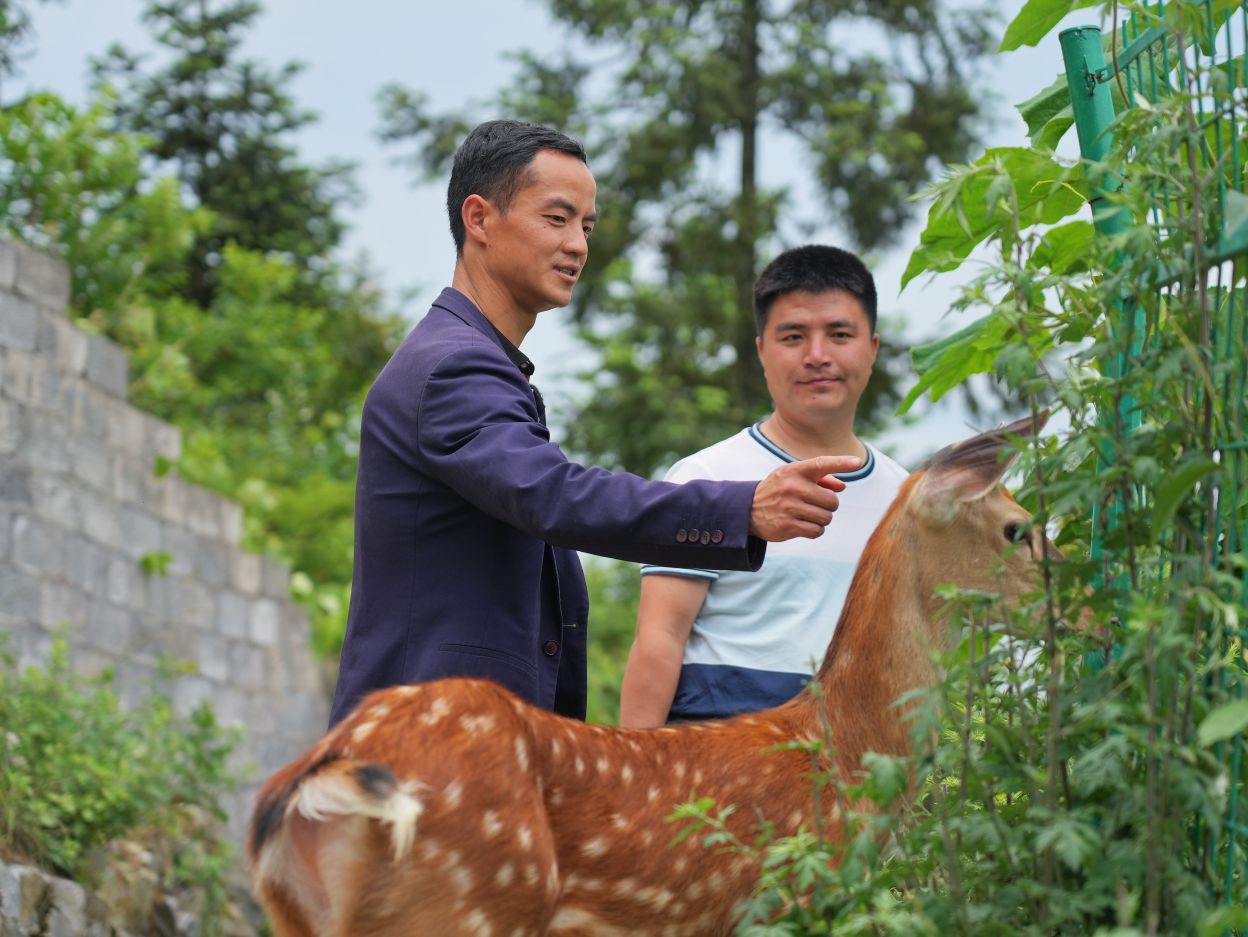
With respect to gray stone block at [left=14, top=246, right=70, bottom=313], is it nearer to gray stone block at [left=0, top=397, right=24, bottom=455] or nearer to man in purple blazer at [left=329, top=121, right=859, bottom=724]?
gray stone block at [left=0, top=397, right=24, bottom=455]

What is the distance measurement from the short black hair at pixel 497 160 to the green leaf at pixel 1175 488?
4.98ft

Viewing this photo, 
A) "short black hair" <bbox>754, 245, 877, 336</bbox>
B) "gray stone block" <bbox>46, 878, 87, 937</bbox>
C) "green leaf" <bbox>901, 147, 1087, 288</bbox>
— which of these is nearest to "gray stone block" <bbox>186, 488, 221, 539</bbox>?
"gray stone block" <bbox>46, 878, 87, 937</bbox>

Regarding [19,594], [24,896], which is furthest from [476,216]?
[19,594]

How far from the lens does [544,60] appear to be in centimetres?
1822

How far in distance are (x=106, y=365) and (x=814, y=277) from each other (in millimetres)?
5547

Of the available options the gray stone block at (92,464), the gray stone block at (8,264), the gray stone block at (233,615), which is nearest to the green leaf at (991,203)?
the gray stone block at (8,264)

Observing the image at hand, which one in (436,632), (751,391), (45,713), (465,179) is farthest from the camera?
(751,391)

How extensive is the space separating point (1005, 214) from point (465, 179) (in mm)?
1265

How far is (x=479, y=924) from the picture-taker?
8.61 ft

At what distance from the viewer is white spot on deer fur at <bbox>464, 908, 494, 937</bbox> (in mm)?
2621

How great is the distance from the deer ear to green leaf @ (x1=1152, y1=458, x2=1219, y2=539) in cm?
70

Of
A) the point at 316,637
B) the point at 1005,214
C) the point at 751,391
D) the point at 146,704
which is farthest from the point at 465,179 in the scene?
the point at 751,391

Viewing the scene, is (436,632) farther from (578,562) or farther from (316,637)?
(316,637)

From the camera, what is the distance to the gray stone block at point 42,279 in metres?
8.06
